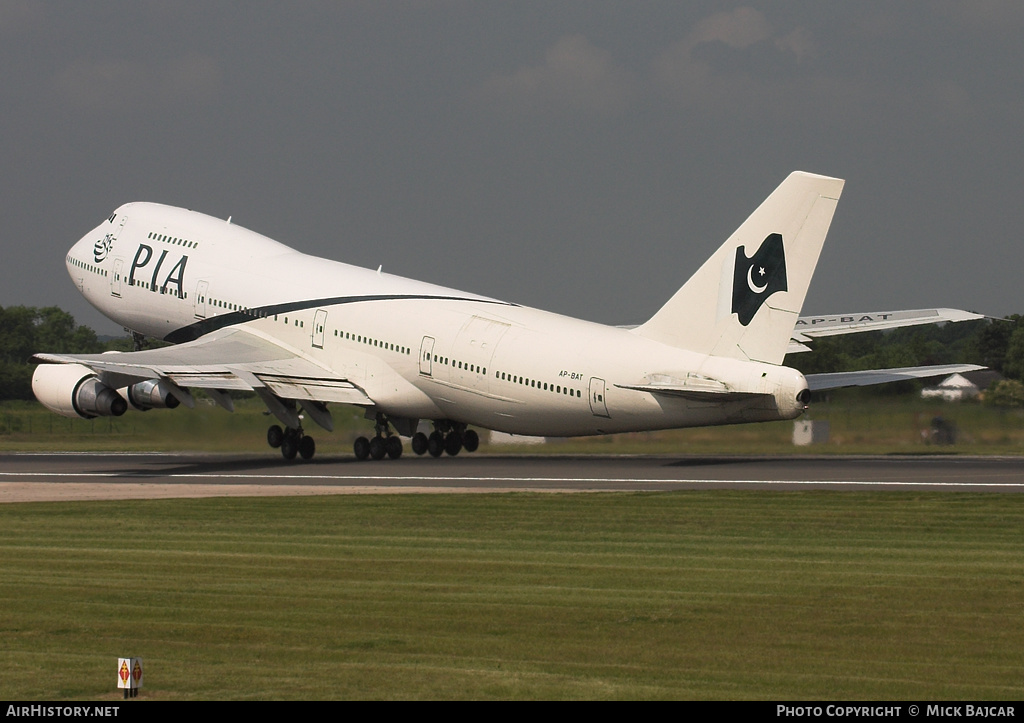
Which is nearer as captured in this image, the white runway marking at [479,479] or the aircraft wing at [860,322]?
the white runway marking at [479,479]

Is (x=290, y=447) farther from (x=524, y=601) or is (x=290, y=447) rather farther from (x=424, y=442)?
(x=524, y=601)

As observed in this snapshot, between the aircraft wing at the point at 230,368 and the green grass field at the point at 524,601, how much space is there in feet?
43.3

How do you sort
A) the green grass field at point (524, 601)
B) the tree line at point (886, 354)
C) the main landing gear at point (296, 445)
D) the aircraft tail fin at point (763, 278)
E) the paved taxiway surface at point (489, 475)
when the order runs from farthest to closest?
the tree line at point (886, 354) < the main landing gear at point (296, 445) < the aircraft tail fin at point (763, 278) < the paved taxiway surface at point (489, 475) < the green grass field at point (524, 601)

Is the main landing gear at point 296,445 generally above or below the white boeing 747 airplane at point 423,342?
below

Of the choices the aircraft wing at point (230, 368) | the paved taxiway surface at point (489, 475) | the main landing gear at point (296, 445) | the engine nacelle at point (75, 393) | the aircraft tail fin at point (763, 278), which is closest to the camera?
the paved taxiway surface at point (489, 475)

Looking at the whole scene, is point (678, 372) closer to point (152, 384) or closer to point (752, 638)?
point (152, 384)

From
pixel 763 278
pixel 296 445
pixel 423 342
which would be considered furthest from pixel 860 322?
pixel 296 445

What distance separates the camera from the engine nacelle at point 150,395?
4184 cm

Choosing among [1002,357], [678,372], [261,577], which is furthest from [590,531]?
[1002,357]

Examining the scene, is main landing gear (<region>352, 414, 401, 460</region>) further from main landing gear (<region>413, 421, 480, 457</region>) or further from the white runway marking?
the white runway marking

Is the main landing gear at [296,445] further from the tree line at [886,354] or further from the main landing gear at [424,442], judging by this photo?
the tree line at [886,354]

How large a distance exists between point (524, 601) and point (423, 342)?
25.2m

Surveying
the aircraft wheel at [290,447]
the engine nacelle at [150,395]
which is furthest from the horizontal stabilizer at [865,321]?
the engine nacelle at [150,395]
